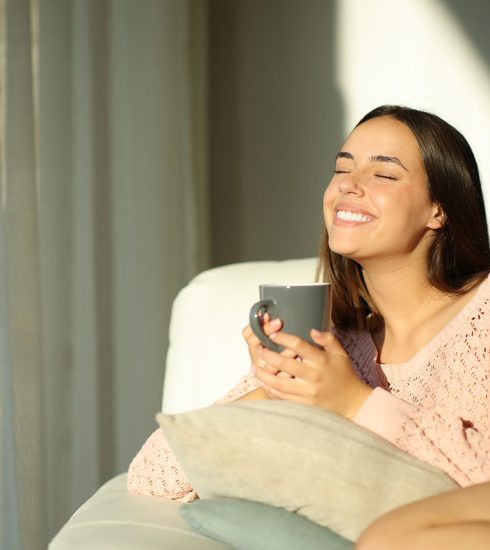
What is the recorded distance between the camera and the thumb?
1.31m

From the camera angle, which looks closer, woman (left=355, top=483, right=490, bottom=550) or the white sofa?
woman (left=355, top=483, right=490, bottom=550)

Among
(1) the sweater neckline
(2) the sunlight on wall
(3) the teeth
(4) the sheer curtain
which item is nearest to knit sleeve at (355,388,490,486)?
(1) the sweater neckline

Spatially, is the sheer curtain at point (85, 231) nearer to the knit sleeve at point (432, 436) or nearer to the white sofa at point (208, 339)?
the white sofa at point (208, 339)

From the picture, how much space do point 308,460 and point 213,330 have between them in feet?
2.57

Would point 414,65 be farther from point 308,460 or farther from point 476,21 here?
point 308,460

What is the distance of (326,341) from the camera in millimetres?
1327

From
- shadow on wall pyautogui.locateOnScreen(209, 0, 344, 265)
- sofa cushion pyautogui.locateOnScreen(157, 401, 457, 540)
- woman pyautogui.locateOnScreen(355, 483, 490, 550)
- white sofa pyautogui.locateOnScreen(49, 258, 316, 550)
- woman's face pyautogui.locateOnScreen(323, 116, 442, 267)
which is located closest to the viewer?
woman pyautogui.locateOnScreen(355, 483, 490, 550)

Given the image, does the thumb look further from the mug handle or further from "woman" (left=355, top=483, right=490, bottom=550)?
"woman" (left=355, top=483, right=490, bottom=550)

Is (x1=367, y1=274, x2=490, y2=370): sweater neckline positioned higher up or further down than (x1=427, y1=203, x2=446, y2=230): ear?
further down

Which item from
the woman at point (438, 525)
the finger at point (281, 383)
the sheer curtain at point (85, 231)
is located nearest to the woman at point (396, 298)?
the finger at point (281, 383)

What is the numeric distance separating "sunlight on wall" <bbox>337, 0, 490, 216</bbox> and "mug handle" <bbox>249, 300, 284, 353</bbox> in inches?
61.7

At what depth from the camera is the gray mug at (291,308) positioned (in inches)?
50.5

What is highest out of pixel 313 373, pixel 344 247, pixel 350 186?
pixel 350 186

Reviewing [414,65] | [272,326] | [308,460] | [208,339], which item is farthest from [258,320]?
[414,65]
